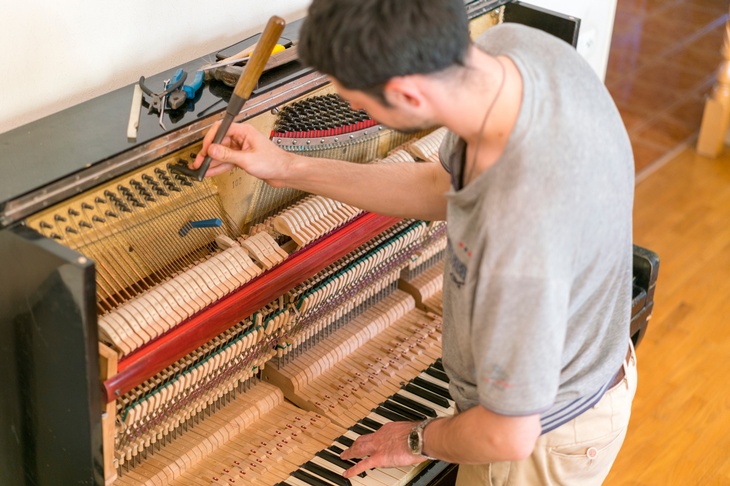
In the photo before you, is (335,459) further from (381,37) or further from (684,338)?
(684,338)

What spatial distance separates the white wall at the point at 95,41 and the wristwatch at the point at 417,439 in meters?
1.14

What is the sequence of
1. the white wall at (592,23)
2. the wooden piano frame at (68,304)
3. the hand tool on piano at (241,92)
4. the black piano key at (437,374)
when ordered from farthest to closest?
1. the white wall at (592,23)
2. the black piano key at (437,374)
3. the hand tool on piano at (241,92)
4. the wooden piano frame at (68,304)

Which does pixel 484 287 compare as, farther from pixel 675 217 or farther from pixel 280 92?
pixel 675 217

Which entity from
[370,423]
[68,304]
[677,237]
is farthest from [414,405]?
[677,237]

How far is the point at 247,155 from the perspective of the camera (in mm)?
1992

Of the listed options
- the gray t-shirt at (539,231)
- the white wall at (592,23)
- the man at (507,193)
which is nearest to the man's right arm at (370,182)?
the man at (507,193)

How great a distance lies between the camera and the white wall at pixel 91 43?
202cm

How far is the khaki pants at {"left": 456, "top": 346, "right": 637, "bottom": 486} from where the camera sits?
2020 millimetres

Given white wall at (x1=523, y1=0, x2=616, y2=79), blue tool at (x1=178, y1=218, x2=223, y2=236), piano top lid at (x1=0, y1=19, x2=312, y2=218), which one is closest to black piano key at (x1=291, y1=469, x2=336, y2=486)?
blue tool at (x1=178, y1=218, x2=223, y2=236)

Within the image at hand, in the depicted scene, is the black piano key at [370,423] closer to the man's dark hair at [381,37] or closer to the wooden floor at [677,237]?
the man's dark hair at [381,37]

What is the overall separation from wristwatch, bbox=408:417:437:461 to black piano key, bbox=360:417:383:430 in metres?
0.29

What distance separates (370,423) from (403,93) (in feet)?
3.54

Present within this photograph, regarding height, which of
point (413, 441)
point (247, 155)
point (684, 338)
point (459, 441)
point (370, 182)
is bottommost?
point (684, 338)

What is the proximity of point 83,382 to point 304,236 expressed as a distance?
0.67 meters
